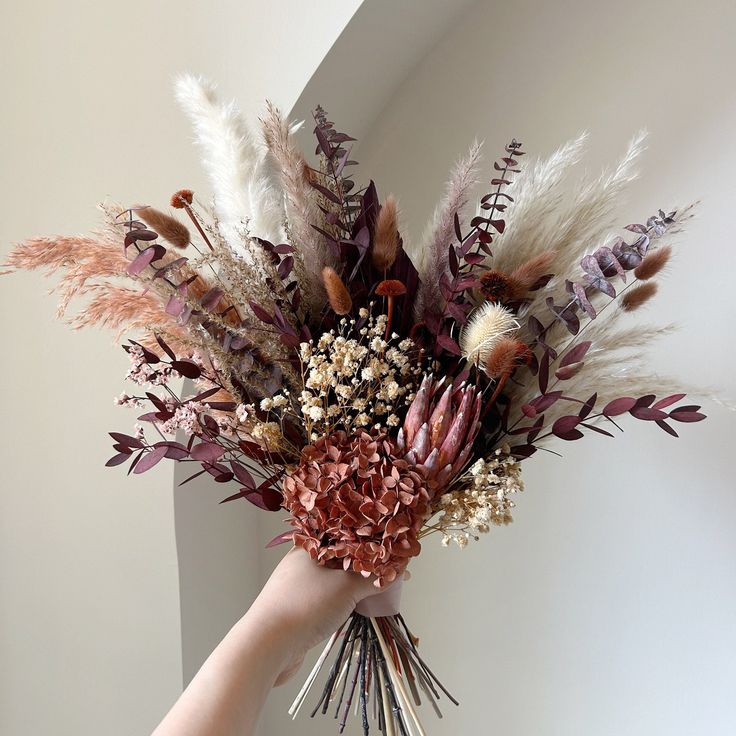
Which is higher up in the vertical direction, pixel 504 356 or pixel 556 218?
pixel 556 218

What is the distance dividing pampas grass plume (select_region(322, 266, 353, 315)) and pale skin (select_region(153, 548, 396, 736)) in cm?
30

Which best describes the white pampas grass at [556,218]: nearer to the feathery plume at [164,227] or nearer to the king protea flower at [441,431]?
the king protea flower at [441,431]

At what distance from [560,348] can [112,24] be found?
105 centimetres

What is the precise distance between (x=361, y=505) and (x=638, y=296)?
0.43 metres

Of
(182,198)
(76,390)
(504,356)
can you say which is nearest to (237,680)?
(504,356)

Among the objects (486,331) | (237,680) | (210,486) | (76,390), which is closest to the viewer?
(237,680)

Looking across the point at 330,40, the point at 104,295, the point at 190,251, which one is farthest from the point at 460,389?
the point at 330,40

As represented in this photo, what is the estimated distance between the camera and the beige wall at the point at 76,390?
1.42 m

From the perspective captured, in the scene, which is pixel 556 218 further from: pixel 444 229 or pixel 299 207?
pixel 299 207

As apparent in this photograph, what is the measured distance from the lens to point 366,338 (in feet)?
3.19

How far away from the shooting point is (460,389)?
897 millimetres

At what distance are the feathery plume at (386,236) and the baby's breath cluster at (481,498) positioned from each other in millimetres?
270

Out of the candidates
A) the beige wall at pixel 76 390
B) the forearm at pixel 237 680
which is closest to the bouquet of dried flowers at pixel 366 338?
the forearm at pixel 237 680

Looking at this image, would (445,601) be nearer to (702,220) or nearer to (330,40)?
(702,220)
